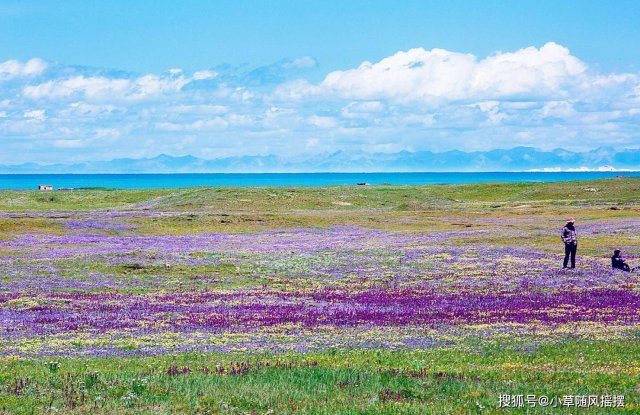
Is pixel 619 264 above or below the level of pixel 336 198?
below

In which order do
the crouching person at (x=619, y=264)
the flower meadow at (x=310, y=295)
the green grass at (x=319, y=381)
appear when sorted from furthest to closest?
the crouching person at (x=619, y=264) < the flower meadow at (x=310, y=295) < the green grass at (x=319, y=381)

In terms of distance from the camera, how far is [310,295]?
40.3 metres

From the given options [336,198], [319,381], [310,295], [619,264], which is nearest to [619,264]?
[619,264]

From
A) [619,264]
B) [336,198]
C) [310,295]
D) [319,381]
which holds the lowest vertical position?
[310,295]

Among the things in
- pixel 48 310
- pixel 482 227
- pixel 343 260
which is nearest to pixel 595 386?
pixel 48 310

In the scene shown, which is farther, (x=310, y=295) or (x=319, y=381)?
(x=310, y=295)

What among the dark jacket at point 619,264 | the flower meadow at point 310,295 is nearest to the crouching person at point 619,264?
the dark jacket at point 619,264

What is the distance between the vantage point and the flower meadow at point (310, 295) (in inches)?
→ 1019

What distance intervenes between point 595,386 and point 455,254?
41608 millimetres

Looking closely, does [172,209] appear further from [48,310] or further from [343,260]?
[48,310]

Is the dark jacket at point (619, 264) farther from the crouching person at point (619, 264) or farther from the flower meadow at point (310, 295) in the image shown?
the flower meadow at point (310, 295)

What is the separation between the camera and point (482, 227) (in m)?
86.7

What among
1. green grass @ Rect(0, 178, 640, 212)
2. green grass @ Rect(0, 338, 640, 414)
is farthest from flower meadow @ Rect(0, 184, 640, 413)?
green grass @ Rect(0, 178, 640, 212)

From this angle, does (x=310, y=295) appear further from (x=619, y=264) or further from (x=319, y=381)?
(x=319, y=381)
